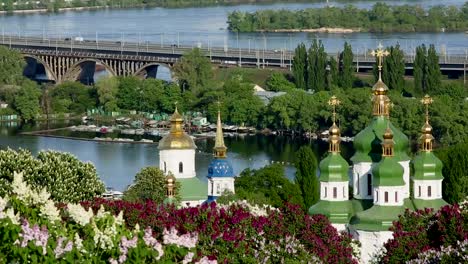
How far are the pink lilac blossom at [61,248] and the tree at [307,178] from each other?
1216cm

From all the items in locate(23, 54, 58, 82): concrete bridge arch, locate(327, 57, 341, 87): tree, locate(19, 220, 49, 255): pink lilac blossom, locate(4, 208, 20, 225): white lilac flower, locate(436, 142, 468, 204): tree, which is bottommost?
locate(23, 54, 58, 82): concrete bridge arch

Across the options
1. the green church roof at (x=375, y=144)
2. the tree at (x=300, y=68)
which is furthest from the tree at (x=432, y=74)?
the green church roof at (x=375, y=144)

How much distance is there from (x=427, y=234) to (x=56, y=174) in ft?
18.3

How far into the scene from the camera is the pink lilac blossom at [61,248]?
545 inches

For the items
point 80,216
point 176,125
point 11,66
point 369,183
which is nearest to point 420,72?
point 11,66

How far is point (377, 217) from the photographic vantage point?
2217 cm

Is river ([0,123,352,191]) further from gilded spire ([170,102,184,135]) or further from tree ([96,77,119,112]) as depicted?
gilded spire ([170,102,184,135])

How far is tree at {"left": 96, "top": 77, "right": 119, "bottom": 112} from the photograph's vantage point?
157 ft

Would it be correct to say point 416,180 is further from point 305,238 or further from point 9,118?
point 9,118

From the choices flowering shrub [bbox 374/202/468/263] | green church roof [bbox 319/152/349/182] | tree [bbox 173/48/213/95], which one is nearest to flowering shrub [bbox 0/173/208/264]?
flowering shrub [bbox 374/202/468/263]

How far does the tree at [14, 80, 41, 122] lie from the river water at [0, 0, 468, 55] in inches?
460

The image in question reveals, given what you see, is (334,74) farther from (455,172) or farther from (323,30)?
(323,30)

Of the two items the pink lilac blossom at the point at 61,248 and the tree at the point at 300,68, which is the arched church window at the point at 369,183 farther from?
the tree at the point at 300,68

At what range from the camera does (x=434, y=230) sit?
722 inches
